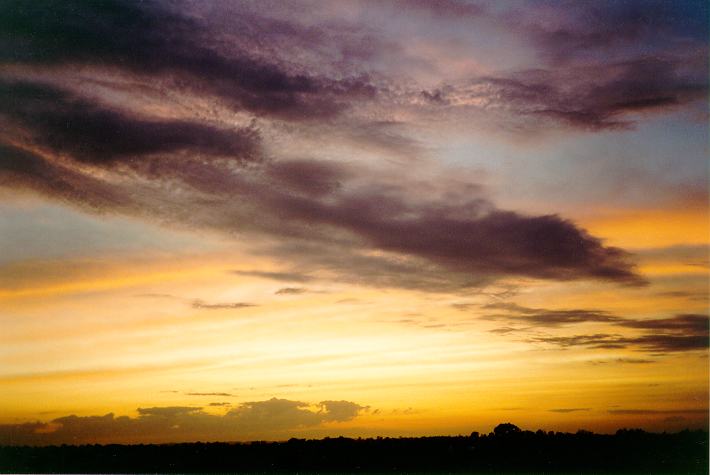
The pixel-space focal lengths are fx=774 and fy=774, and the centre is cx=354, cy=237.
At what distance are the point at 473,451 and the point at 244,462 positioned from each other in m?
20.5

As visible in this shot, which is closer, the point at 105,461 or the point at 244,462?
the point at 244,462

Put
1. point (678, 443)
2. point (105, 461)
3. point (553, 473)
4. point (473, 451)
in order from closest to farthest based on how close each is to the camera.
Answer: point (553, 473) → point (678, 443) → point (473, 451) → point (105, 461)

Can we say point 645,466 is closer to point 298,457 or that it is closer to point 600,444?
point 600,444

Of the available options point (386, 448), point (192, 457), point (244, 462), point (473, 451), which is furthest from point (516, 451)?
point (192, 457)

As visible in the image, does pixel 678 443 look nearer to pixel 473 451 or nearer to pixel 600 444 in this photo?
pixel 600 444

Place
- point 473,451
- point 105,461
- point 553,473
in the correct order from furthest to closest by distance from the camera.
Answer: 1. point 105,461
2. point 473,451
3. point 553,473

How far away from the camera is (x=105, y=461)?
7631 centimetres

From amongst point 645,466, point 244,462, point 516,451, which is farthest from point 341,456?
point 645,466

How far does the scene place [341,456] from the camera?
214ft

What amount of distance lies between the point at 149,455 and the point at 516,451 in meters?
39.4

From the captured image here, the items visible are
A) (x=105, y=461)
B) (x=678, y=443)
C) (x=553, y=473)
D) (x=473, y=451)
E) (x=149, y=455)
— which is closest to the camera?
(x=553, y=473)

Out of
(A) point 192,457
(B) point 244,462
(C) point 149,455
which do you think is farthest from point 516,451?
(C) point 149,455

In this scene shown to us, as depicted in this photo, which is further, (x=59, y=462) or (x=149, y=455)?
(x=149, y=455)

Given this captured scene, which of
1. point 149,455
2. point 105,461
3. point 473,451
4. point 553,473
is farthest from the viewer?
point 149,455
